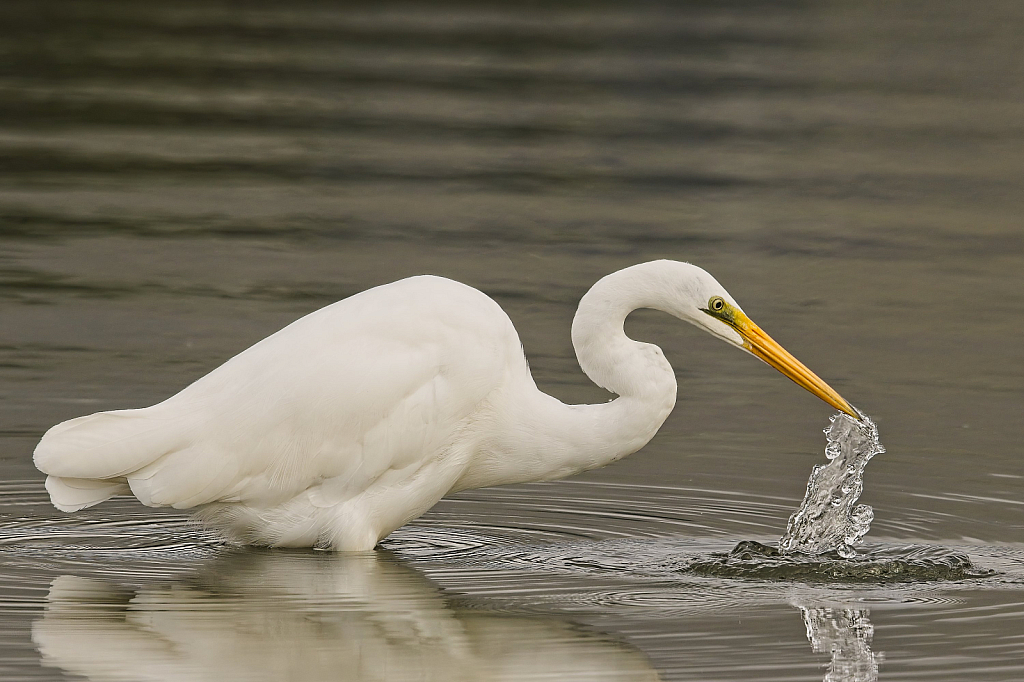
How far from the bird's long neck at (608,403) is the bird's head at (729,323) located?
100 mm

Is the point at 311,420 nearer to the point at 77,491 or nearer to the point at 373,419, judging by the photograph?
the point at 373,419

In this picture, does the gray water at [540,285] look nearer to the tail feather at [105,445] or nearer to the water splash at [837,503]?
the water splash at [837,503]

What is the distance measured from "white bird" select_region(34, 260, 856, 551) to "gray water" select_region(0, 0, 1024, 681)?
248 millimetres

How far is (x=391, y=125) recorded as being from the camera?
19.0m

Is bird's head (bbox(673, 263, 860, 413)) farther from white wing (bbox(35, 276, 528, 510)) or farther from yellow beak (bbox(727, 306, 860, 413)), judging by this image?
white wing (bbox(35, 276, 528, 510))

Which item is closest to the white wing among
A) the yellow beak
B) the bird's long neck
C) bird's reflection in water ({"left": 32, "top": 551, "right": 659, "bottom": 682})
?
the bird's long neck

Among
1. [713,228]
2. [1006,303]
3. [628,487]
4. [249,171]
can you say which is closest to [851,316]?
[1006,303]

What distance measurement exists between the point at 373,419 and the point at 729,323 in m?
1.58

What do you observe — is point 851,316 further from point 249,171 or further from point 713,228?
point 249,171

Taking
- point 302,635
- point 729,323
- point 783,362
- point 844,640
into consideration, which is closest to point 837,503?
point 783,362

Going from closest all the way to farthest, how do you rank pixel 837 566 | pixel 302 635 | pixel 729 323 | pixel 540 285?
pixel 302 635 < pixel 837 566 < pixel 729 323 < pixel 540 285

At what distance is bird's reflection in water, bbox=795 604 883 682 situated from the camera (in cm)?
631

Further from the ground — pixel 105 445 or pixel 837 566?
pixel 105 445

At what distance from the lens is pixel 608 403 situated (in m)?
8.07
